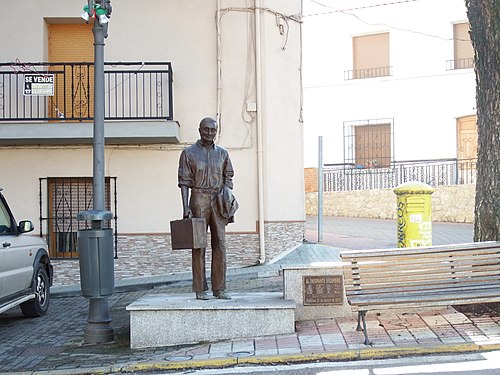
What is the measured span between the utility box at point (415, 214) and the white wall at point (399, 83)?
13.8m

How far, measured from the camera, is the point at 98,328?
7.43m

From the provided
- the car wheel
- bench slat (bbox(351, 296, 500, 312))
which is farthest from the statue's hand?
the car wheel

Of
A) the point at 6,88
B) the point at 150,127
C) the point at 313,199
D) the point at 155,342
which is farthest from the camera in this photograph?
the point at 313,199

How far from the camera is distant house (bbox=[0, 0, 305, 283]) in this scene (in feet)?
42.5

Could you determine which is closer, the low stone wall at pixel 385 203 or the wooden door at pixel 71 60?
the wooden door at pixel 71 60

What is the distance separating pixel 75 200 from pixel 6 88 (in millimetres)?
2574

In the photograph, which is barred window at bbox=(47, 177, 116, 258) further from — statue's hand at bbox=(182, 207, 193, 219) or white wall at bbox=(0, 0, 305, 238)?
statue's hand at bbox=(182, 207, 193, 219)

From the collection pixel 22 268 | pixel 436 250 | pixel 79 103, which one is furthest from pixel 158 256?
pixel 436 250

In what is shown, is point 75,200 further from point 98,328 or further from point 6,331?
point 98,328

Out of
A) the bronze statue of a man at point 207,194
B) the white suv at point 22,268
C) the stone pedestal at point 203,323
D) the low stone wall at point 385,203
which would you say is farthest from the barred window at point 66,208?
the low stone wall at point 385,203

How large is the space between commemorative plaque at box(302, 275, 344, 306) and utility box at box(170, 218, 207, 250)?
1.28 m

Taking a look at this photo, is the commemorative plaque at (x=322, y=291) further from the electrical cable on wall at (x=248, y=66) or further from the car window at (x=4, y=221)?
the electrical cable on wall at (x=248, y=66)

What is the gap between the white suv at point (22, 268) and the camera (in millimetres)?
8102

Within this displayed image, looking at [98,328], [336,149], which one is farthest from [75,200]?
[336,149]
